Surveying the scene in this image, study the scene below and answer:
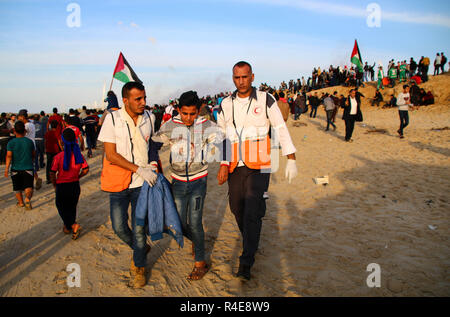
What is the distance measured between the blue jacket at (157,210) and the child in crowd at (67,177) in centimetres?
216

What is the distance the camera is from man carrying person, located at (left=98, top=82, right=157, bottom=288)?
280 cm

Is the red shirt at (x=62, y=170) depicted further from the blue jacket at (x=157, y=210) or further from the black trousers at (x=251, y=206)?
the black trousers at (x=251, y=206)

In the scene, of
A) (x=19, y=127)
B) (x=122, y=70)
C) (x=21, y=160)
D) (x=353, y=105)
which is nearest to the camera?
(x=19, y=127)

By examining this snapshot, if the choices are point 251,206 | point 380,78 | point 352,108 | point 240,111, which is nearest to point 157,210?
point 251,206

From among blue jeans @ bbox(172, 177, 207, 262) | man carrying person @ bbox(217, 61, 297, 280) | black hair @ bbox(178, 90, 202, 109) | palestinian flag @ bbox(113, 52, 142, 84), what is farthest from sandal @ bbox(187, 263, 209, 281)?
palestinian flag @ bbox(113, 52, 142, 84)

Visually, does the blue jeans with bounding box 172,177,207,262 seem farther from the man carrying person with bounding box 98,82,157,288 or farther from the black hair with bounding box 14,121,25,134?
the black hair with bounding box 14,121,25,134

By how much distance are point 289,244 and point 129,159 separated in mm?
2623

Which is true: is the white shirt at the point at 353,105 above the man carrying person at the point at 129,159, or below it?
above

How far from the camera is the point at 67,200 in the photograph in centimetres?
430

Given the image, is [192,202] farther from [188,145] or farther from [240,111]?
[240,111]

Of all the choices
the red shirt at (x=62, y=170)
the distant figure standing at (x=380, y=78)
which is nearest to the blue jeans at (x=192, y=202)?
the red shirt at (x=62, y=170)

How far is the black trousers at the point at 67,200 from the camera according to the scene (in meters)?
4.27

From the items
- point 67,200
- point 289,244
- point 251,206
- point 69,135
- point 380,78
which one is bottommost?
point 289,244
